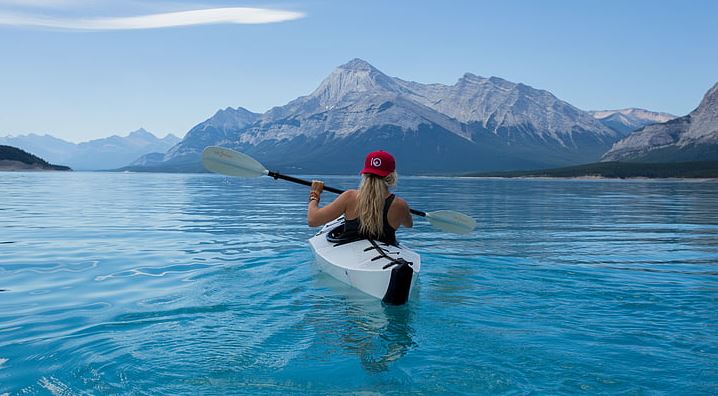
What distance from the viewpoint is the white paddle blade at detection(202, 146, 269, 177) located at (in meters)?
14.1

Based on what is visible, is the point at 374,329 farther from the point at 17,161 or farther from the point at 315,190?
the point at 17,161

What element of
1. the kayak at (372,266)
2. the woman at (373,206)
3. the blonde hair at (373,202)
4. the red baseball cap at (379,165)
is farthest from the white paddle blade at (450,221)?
the red baseball cap at (379,165)

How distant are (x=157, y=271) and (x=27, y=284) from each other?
2576mm

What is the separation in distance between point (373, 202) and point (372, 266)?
1.15m

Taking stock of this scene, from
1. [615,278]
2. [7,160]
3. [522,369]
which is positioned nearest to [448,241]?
[615,278]

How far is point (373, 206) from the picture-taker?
32.1 ft

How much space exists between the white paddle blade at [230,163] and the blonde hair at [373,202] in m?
4.96

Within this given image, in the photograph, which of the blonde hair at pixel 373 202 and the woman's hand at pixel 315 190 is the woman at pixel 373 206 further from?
the woman's hand at pixel 315 190

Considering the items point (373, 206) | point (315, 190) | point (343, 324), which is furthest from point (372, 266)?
point (315, 190)

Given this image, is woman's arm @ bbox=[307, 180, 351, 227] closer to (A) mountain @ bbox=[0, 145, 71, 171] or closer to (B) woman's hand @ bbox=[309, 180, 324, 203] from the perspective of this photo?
(B) woman's hand @ bbox=[309, 180, 324, 203]

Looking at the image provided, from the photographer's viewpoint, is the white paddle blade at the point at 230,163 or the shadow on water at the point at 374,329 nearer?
the shadow on water at the point at 374,329

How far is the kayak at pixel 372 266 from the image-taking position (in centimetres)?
865

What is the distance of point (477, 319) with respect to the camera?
8336 millimetres

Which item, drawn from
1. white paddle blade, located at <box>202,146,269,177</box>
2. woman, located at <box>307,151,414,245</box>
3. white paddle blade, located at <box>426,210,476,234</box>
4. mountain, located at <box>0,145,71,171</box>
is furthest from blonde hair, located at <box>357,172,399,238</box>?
mountain, located at <box>0,145,71,171</box>
